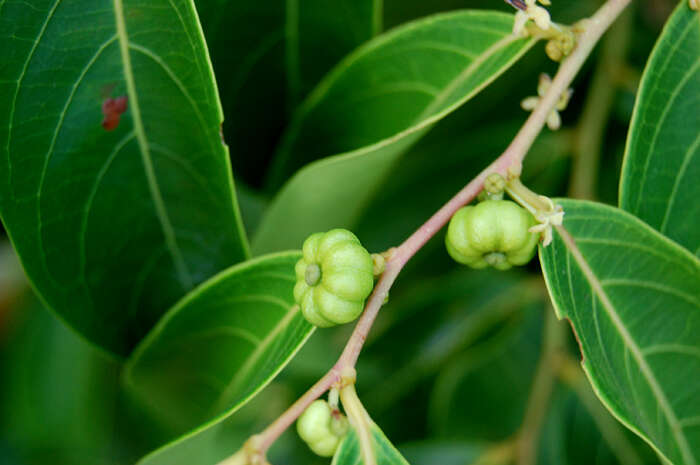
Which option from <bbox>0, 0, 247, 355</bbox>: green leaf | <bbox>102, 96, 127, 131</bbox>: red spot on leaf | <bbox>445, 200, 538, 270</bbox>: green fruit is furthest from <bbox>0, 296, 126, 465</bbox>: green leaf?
<bbox>445, 200, 538, 270</bbox>: green fruit

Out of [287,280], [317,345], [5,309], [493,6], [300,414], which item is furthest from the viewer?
[5,309]

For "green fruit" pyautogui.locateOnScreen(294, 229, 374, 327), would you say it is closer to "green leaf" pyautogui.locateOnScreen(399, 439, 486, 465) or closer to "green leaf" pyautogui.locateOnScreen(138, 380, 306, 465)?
"green leaf" pyautogui.locateOnScreen(138, 380, 306, 465)

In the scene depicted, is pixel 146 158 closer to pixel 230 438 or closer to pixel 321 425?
pixel 321 425

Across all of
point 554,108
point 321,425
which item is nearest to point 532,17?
point 554,108

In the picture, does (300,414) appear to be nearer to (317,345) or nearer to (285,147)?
(285,147)

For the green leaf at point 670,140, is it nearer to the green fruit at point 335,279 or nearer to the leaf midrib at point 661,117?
the leaf midrib at point 661,117

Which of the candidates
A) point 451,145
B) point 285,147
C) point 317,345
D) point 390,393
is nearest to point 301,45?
point 285,147
